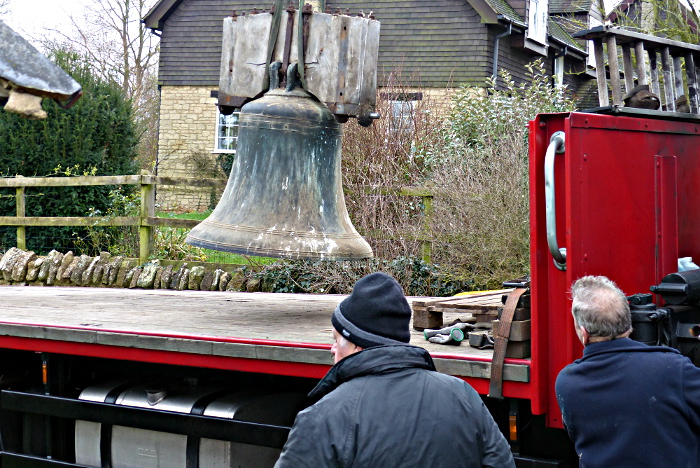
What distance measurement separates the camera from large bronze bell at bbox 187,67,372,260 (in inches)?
174

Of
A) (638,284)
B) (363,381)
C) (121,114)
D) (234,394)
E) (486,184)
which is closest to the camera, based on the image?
(363,381)

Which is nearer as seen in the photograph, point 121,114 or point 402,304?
point 402,304

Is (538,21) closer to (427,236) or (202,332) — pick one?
(427,236)

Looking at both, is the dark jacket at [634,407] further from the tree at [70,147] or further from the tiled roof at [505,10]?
the tiled roof at [505,10]

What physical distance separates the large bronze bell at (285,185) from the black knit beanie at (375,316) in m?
2.02

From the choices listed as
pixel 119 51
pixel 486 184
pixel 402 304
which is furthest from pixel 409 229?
pixel 119 51

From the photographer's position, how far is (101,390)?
4.50 meters

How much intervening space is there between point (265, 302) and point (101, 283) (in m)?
5.03

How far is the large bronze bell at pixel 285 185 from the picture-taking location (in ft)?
14.5

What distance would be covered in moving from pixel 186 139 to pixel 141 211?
12.0m

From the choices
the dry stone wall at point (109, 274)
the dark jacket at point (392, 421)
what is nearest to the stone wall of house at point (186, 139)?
the dry stone wall at point (109, 274)

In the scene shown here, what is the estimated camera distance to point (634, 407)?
2.60 metres

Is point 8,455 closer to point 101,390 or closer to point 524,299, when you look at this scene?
point 101,390

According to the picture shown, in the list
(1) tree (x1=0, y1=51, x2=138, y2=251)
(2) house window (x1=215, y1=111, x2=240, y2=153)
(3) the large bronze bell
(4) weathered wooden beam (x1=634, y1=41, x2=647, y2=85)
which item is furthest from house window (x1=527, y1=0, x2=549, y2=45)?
(4) weathered wooden beam (x1=634, y1=41, x2=647, y2=85)
